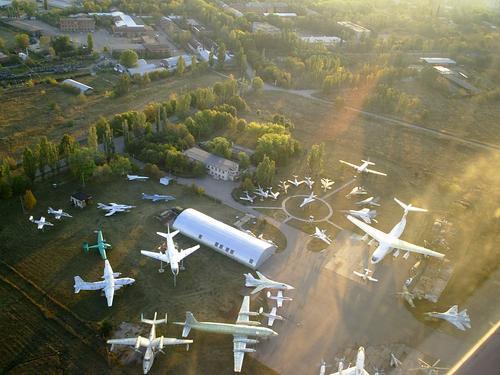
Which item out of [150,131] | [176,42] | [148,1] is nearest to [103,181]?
[150,131]

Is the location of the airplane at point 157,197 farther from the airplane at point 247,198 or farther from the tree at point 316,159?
the tree at point 316,159

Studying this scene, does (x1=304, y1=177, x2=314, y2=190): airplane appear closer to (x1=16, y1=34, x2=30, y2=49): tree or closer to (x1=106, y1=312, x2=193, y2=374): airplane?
(x1=106, y1=312, x2=193, y2=374): airplane

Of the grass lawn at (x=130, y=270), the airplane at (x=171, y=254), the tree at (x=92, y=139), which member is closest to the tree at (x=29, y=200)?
the grass lawn at (x=130, y=270)

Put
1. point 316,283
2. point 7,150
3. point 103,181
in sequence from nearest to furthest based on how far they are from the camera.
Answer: point 316,283 → point 103,181 → point 7,150

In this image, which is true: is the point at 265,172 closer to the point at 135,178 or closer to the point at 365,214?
the point at 365,214

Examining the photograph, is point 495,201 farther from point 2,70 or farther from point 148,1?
point 148,1
